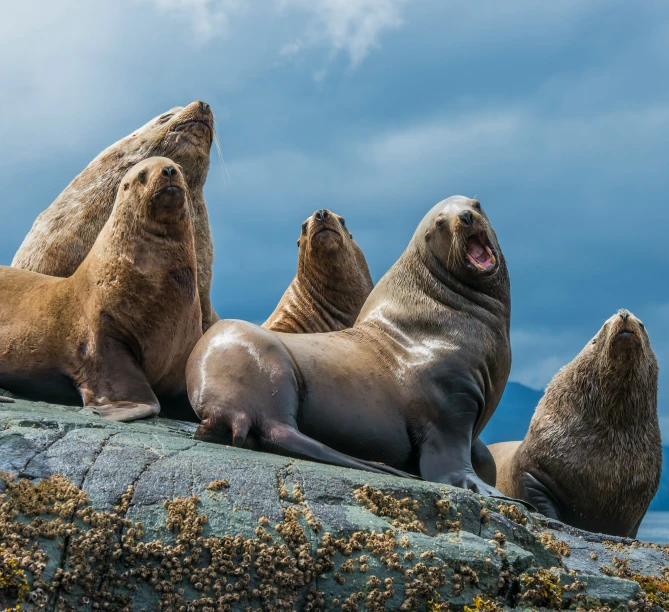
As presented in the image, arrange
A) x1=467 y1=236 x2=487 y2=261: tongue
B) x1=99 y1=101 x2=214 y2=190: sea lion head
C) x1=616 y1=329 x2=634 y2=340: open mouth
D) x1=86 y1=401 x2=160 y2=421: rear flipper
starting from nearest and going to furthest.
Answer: x1=86 y1=401 x2=160 y2=421: rear flipper, x1=467 y1=236 x2=487 y2=261: tongue, x1=616 y1=329 x2=634 y2=340: open mouth, x1=99 y1=101 x2=214 y2=190: sea lion head

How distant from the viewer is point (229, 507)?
456 cm

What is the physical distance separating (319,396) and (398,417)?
567 mm

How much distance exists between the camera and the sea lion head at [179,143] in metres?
10.2

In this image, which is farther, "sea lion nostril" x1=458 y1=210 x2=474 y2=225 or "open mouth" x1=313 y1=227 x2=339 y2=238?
"open mouth" x1=313 y1=227 x2=339 y2=238

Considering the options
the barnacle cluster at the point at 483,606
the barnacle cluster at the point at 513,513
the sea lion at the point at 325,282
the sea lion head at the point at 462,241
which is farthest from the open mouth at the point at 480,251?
the barnacle cluster at the point at 483,606

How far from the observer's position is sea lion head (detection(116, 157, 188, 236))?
7.75 meters

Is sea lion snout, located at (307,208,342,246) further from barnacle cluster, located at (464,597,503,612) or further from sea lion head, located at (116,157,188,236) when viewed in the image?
barnacle cluster, located at (464,597,503,612)

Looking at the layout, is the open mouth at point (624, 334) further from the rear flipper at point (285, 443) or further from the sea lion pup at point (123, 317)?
the rear flipper at point (285, 443)

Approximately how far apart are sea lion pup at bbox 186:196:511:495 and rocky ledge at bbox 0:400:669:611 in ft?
2.77

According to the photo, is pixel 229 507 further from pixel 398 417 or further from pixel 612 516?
pixel 612 516

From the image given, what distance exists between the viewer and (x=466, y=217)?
7465mm

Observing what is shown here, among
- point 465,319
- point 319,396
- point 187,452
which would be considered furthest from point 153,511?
point 465,319

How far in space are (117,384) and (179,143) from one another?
3607 millimetres

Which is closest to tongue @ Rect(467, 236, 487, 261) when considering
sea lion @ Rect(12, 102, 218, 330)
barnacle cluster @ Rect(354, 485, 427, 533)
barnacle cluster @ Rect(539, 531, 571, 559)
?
barnacle cluster @ Rect(539, 531, 571, 559)
